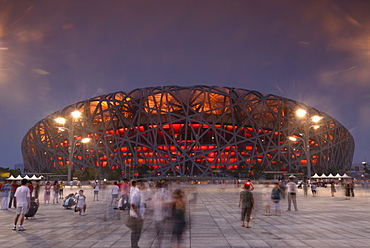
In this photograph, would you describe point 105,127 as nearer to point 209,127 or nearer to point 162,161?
point 162,161

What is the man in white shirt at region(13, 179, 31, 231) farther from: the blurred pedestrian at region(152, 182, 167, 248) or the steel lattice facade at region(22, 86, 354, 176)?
the steel lattice facade at region(22, 86, 354, 176)

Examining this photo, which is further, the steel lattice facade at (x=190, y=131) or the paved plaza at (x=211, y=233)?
the steel lattice facade at (x=190, y=131)

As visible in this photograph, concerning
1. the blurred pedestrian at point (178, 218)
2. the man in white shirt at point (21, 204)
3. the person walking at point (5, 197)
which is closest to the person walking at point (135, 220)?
the blurred pedestrian at point (178, 218)

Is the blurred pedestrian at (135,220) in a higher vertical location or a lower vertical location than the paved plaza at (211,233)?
higher

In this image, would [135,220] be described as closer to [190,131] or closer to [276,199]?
[276,199]

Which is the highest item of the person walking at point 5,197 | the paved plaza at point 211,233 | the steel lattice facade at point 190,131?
the steel lattice facade at point 190,131

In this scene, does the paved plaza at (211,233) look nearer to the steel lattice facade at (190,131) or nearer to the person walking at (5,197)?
the person walking at (5,197)

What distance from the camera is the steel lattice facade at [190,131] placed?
7581 centimetres

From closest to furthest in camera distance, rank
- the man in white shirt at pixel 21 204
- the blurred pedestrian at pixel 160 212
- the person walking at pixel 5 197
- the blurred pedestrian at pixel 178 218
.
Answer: the blurred pedestrian at pixel 178 218 → the blurred pedestrian at pixel 160 212 → the man in white shirt at pixel 21 204 → the person walking at pixel 5 197

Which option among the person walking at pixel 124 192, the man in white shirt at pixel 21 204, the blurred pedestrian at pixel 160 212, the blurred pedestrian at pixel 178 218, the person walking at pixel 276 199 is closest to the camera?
the blurred pedestrian at pixel 178 218

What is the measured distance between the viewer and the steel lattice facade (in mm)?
75812

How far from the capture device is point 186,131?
251 feet

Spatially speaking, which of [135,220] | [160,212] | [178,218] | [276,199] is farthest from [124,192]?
[178,218]

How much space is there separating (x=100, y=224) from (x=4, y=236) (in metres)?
3.31
